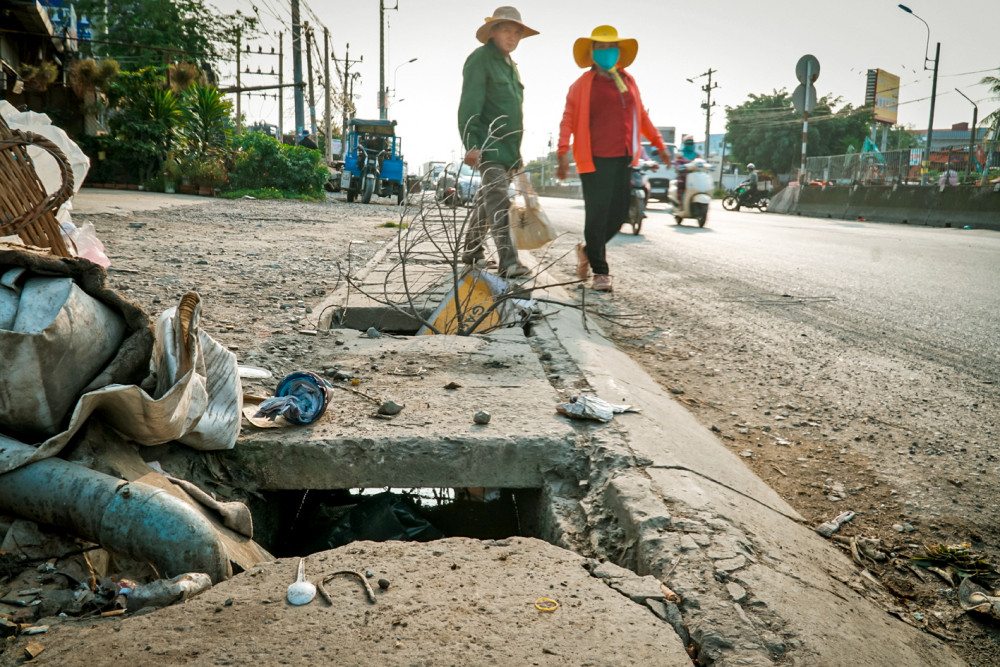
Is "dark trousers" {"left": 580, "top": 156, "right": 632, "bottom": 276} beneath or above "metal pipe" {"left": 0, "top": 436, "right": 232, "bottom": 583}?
above

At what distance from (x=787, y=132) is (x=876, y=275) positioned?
1946 inches

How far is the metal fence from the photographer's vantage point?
2208cm

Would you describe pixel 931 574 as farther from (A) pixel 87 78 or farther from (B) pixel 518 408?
(A) pixel 87 78

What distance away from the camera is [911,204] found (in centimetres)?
1731

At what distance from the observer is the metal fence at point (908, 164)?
72.4 feet

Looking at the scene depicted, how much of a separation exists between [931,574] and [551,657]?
1.12m

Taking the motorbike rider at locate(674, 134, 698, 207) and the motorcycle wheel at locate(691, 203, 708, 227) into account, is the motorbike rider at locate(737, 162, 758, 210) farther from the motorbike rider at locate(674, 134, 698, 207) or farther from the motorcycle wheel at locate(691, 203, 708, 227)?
the motorcycle wheel at locate(691, 203, 708, 227)

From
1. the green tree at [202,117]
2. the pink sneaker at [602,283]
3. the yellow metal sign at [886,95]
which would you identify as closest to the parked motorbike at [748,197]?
the green tree at [202,117]

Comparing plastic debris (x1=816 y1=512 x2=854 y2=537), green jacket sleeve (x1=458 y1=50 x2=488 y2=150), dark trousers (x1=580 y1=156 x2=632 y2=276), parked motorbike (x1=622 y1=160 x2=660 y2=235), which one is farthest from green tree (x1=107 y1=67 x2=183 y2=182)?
plastic debris (x1=816 y1=512 x2=854 y2=537)

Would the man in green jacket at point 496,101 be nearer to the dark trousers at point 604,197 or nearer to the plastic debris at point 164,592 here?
the dark trousers at point 604,197

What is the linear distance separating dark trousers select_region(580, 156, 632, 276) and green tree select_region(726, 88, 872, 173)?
48.3m

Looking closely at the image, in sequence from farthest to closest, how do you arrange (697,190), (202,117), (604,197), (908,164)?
(908,164) < (202,117) < (697,190) < (604,197)

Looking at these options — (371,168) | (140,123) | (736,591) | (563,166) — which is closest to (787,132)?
(371,168)

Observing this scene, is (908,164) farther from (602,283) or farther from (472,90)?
(472,90)
